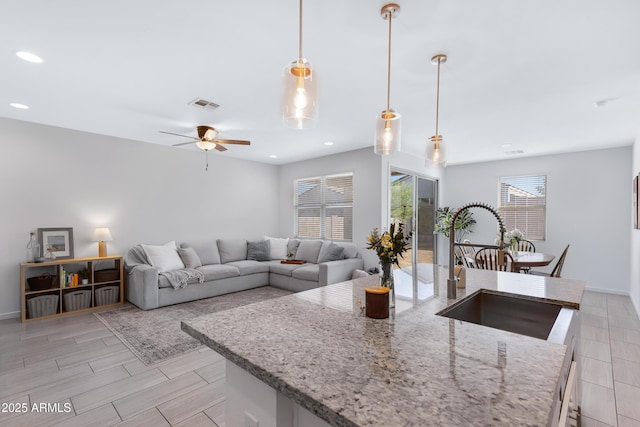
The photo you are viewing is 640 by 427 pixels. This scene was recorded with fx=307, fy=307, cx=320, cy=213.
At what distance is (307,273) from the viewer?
4.89 metres

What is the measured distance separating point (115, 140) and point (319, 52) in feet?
12.8

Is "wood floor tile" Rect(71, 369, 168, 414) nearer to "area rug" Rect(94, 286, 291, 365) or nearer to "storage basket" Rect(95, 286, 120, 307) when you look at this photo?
"area rug" Rect(94, 286, 291, 365)

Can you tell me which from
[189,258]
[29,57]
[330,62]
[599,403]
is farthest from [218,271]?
[599,403]

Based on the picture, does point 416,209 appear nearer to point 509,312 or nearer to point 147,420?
point 509,312

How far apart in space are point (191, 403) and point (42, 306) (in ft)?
9.91

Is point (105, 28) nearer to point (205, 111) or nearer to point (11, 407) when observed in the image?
point (205, 111)

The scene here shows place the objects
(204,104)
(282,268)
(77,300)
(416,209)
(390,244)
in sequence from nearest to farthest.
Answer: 1. (390,244)
2. (204,104)
3. (77,300)
4. (282,268)
5. (416,209)

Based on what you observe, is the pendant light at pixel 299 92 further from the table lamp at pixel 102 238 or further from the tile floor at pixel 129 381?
the table lamp at pixel 102 238

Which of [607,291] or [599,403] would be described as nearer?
[599,403]

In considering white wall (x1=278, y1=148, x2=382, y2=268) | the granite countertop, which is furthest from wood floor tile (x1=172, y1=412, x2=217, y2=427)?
white wall (x1=278, y1=148, x2=382, y2=268)

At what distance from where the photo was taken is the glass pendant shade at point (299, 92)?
147 cm

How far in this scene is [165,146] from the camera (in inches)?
204

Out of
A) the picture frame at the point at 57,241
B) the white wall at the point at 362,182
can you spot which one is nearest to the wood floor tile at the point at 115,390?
the picture frame at the point at 57,241

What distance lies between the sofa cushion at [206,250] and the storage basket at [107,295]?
1151 millimetres
